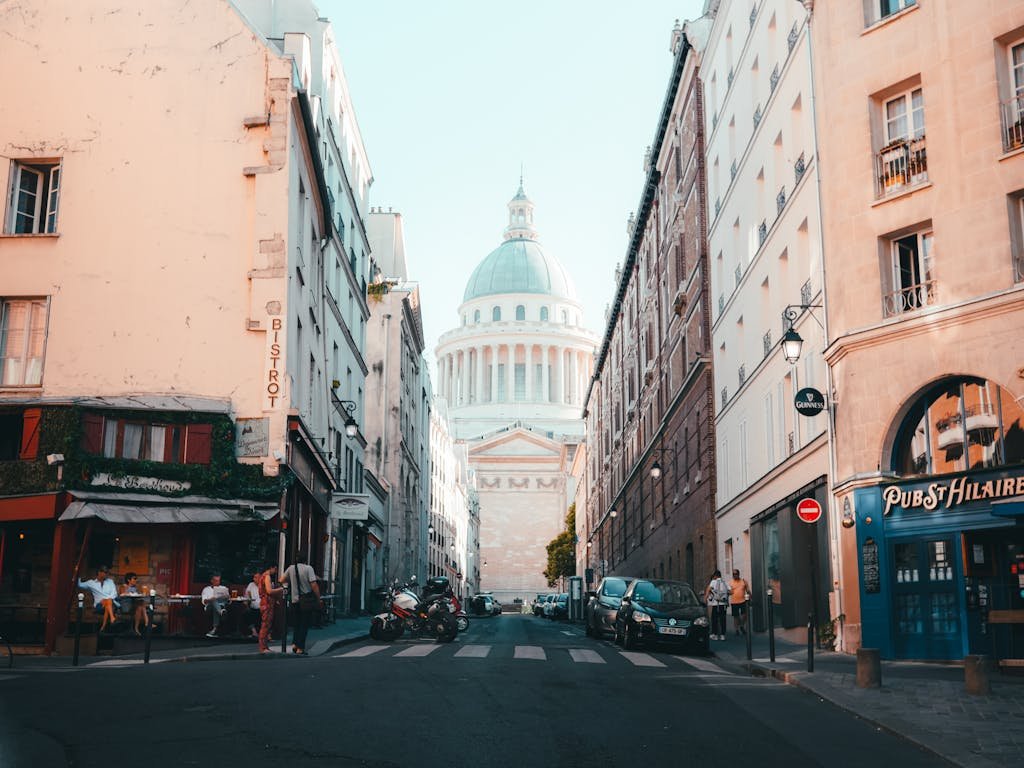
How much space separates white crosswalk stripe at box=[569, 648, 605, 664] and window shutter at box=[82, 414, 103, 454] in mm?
9835

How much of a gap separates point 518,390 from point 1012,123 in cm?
16134

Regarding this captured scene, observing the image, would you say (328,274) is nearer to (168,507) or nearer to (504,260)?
(168,507)

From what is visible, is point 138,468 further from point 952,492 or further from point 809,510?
point 952,492

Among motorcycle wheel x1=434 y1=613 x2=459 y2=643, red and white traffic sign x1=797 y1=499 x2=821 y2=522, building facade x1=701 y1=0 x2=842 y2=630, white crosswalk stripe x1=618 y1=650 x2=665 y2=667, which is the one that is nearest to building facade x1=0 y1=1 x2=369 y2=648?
motorcycle wheel x1=434 y1=613 x2=459 y2=643

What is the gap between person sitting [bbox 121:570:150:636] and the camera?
2273 cm

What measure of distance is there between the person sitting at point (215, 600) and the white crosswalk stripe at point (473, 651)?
4.73 metres

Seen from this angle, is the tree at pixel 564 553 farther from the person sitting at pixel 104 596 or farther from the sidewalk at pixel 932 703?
the sidewalk at pixel 932 703

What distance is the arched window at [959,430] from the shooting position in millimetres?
18828

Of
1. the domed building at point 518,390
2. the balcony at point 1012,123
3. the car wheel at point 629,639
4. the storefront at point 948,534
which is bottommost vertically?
the car wheel at point 629,639

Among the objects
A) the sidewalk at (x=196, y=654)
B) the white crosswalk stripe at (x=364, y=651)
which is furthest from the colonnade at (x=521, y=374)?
the white crosswalk stripe at (x=364, y=651)

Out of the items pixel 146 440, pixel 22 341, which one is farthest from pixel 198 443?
pixel 22 341

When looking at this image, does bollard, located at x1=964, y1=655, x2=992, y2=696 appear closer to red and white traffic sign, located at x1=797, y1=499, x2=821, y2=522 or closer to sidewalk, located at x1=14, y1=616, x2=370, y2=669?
red and white traffic sign, located at x1=797, y1=499, x2=821, y2=522

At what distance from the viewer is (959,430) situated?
19.9 metres

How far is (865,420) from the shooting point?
2136 cm
